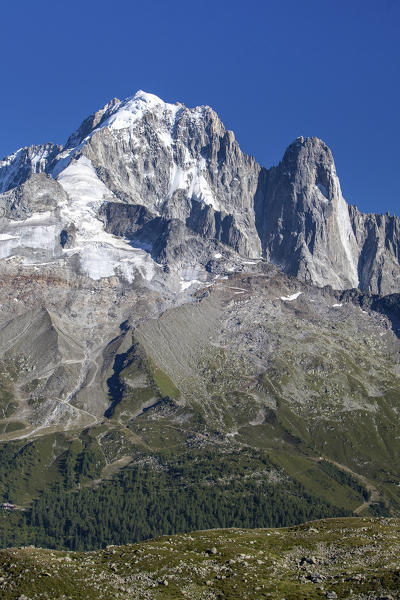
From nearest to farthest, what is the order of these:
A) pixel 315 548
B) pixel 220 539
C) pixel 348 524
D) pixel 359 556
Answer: pixel 359 556 → pixel 315 548 → pixel 220 539 → pixel 348 524

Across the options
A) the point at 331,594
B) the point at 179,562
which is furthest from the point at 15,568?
the point at 331,594

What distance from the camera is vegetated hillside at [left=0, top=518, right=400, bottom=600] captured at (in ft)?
269

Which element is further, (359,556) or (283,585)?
(359,556)

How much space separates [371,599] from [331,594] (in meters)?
5.34

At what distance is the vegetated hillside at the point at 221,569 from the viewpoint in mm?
82125

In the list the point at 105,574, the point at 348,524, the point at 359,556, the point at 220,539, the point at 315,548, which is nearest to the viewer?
the point at 105,574

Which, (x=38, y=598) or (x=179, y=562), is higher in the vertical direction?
(x=179, y=562)

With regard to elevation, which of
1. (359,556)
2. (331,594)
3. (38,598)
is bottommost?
(38,598)

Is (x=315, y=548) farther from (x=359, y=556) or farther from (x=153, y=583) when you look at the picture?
(x=153, y=583)

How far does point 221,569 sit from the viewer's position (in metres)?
93.8

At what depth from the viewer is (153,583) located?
88.4 m

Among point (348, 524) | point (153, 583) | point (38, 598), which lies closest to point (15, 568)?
point (38, 598)

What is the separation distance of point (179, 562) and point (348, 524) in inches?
1778

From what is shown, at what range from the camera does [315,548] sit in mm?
106875
